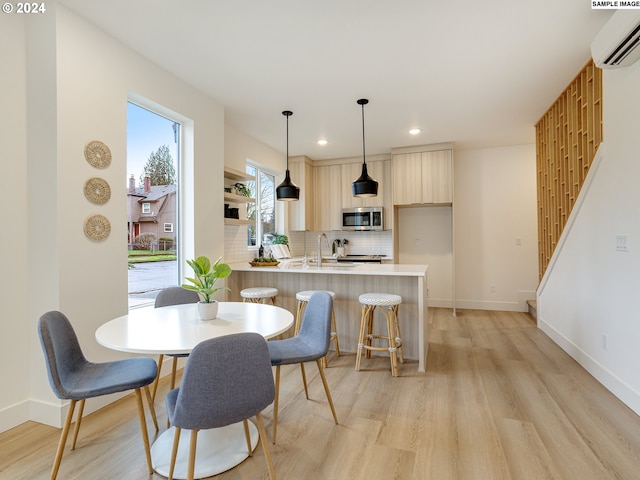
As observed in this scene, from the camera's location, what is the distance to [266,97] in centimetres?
350

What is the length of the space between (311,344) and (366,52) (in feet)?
7.56

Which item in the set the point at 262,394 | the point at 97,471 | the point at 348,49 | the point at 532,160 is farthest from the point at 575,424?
the point at 532,160

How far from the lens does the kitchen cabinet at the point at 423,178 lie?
5113 millimetres

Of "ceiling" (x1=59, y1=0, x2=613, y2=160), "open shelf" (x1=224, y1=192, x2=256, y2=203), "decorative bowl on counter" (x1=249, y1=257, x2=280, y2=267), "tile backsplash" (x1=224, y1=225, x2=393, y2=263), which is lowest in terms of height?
"decorative bowl on counter" (x1=249, y1=257, x2=280, y2=267)

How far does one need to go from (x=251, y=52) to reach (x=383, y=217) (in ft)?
11.8

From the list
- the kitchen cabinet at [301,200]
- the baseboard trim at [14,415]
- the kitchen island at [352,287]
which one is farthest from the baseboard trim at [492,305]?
the baseboard trim at [14,415]

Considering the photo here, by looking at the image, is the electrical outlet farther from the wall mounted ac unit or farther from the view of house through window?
the view of house through window

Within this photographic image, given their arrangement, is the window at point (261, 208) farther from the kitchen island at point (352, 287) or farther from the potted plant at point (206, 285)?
the potted plant at point (206, 285)

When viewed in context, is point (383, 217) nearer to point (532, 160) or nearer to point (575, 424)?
point (532, 160)

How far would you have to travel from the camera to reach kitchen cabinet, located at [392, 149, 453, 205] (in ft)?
16.8

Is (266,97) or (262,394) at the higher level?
(266,97)

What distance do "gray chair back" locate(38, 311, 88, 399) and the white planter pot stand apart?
69 cm

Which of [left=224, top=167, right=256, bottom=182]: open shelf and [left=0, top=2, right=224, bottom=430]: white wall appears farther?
[left=224, top=167, right=256, bottom=182]: open shelf

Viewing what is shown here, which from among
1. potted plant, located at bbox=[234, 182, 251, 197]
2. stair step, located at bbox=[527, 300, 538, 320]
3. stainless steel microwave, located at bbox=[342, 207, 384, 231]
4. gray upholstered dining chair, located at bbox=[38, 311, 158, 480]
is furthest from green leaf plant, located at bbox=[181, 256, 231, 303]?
stair step, located at bbox=[527, 300, 538, 320]
